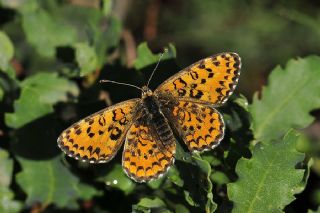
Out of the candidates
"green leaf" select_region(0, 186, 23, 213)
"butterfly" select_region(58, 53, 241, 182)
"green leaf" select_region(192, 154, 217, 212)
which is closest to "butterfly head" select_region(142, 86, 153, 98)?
"butterfly" select_region(58, 53, 241, 182)

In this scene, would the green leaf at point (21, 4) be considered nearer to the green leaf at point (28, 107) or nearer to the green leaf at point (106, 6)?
the green leaf at point (106, 6)

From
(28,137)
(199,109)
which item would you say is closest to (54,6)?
(28,137)

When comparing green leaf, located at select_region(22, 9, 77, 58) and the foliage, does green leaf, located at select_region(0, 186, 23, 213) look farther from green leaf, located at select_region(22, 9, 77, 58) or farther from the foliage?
green leaf, located at select_region(22, 9, 77, 58)

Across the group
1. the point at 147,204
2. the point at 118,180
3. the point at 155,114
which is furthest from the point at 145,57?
the point at 147,204

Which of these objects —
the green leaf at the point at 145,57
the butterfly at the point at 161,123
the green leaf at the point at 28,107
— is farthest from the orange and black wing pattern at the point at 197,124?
the green leaf at the point at 28,107

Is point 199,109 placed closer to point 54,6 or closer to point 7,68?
point 7,68

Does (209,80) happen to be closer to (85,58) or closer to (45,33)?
(85,58)

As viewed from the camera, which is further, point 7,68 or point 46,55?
point 46,55
